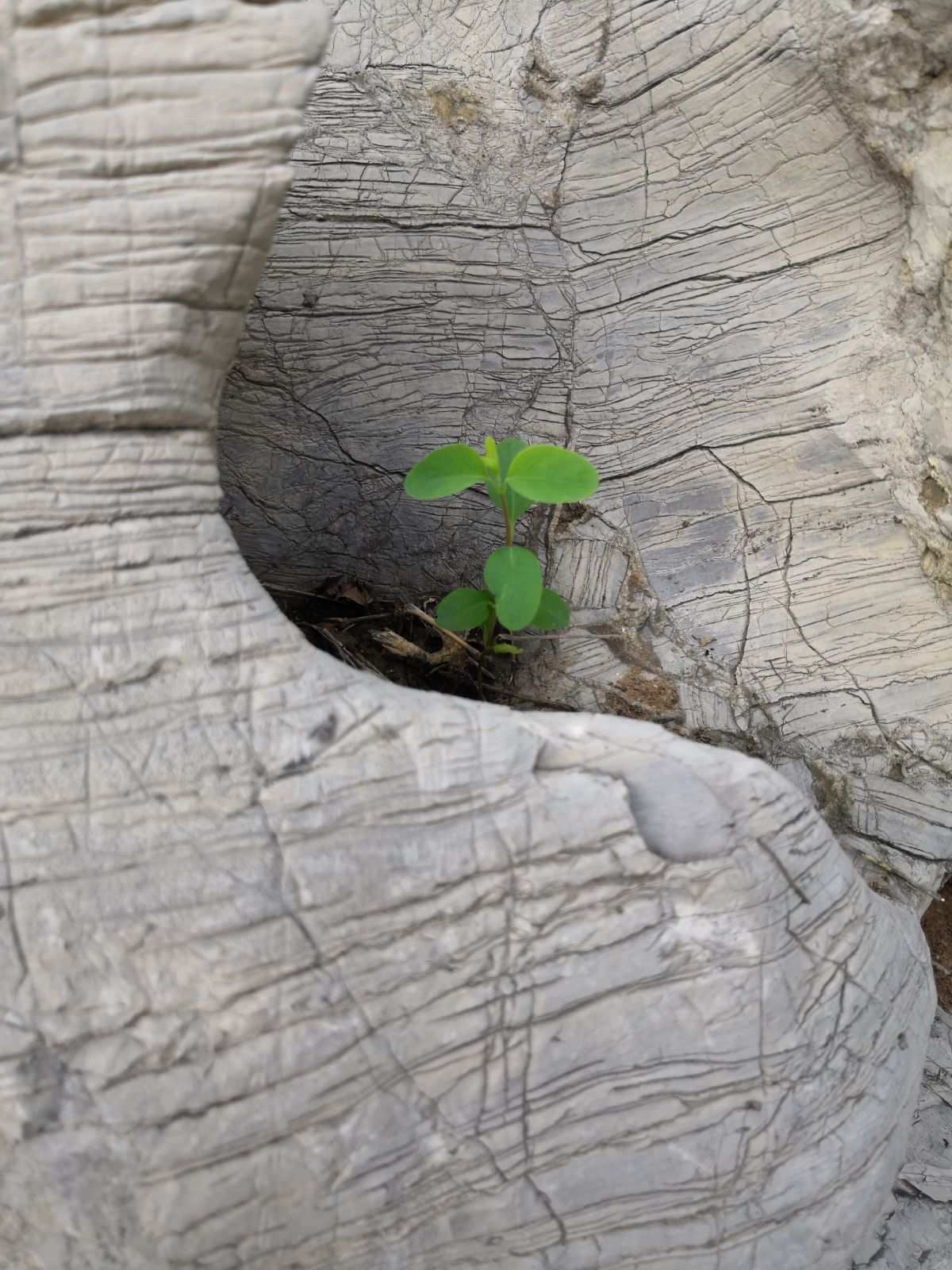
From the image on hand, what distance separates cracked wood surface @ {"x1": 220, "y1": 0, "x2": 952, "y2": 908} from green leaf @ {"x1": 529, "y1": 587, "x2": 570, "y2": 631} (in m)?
0.13

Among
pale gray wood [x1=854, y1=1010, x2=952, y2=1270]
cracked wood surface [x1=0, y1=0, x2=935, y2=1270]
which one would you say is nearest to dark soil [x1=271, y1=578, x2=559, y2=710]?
cracked wood surface [x1=0, y1=0, x2=935, y2=1270]

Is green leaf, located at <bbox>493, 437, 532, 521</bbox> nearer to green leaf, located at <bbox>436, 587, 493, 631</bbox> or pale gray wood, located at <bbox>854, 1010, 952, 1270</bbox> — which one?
green leaf, located at <bbox>436, 587, 493, 631</bbox>

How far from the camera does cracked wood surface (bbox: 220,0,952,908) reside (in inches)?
66.7

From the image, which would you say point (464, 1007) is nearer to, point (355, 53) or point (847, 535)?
point (847, 535)

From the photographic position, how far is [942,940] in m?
2.15

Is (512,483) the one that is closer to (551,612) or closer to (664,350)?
(551,612)

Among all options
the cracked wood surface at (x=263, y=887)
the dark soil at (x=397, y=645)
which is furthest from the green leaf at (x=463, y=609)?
the cracked wood surface at (x=263, y=887)

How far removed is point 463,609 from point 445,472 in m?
0.27

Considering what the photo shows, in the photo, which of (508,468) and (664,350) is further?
(664,350)

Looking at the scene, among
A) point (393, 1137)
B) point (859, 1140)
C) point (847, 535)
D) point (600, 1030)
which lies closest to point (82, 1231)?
point (393, 1137)

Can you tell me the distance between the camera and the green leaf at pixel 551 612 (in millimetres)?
1769

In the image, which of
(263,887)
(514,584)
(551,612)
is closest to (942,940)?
(551,612)

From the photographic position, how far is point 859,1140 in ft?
4.31

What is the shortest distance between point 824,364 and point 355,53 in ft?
3.61
